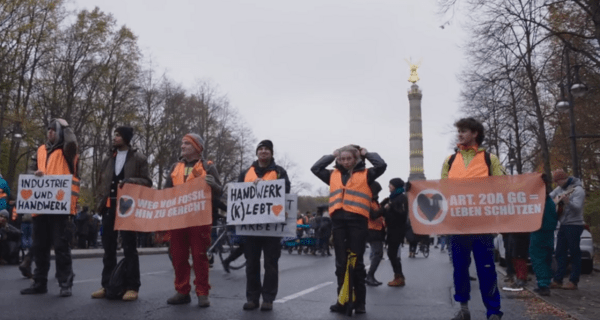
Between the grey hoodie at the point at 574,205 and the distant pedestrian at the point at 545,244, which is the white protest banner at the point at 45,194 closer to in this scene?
the distant pedestrian at the point at 545,244

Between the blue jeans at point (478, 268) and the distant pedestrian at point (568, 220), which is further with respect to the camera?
the distant pedestrian at point (568, 220)

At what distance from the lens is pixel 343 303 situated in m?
6.88

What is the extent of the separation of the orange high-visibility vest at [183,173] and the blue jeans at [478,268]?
9.91 feet

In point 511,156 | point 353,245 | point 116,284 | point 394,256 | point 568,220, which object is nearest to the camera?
point 353,245

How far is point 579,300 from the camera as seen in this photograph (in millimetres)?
8625

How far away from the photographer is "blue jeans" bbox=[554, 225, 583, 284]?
1034cm

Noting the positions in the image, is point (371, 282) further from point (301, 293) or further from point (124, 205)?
point (124, 205)

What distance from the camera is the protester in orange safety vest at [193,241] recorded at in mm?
7156

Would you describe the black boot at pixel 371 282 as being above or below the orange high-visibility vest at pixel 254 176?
below

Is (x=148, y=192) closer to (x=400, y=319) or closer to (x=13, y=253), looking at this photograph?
(x=400, y=319)

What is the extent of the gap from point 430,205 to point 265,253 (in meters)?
1.98

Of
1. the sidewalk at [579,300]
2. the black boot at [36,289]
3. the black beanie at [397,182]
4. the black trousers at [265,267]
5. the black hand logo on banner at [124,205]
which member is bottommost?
the sidewalk at [579,300]

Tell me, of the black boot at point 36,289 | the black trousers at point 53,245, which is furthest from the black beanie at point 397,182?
the black boot at point 36,289

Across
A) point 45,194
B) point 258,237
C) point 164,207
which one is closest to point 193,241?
point 164,207
